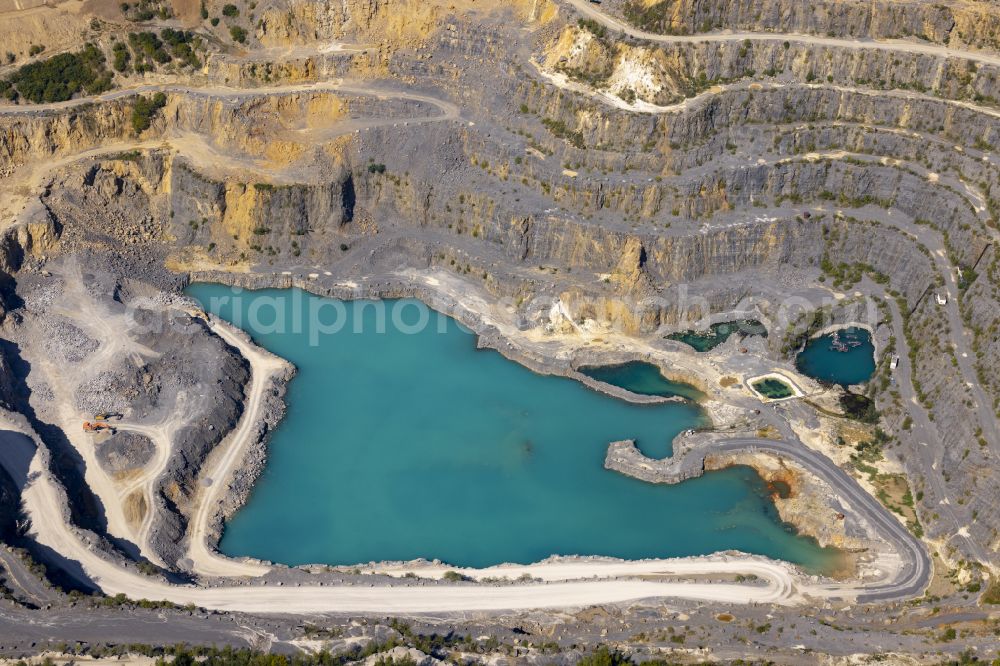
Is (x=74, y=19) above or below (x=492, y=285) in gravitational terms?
above

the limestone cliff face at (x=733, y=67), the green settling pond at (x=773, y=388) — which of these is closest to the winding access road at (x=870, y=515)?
the green settling pond at (x=773, y=388)

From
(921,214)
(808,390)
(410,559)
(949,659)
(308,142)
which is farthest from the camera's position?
(308,142)

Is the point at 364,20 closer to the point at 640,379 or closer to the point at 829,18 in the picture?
the point at 829,18

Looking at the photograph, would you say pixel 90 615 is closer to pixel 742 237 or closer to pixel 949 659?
pixel 949 659

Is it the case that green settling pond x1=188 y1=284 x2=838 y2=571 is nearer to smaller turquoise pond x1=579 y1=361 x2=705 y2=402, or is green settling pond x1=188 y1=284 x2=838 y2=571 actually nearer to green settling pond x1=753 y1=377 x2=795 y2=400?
smaller turquoise pond x1=579 y1=361 x2=705 y2=402

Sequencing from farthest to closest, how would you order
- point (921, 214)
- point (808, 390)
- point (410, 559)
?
point (921, 214) < point (808, 390) < point (410, 559)

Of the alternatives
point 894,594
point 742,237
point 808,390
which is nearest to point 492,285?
point 742,237

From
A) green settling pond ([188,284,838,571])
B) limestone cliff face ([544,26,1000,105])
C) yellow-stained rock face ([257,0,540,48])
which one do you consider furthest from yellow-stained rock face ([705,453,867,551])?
yellow-stained rock face ([257,0,540,48])

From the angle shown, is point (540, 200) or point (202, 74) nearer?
point (540, 200)

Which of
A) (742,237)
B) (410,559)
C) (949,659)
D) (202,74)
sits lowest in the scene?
(410,559)

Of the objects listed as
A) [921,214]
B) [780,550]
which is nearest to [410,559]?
[780,550]
